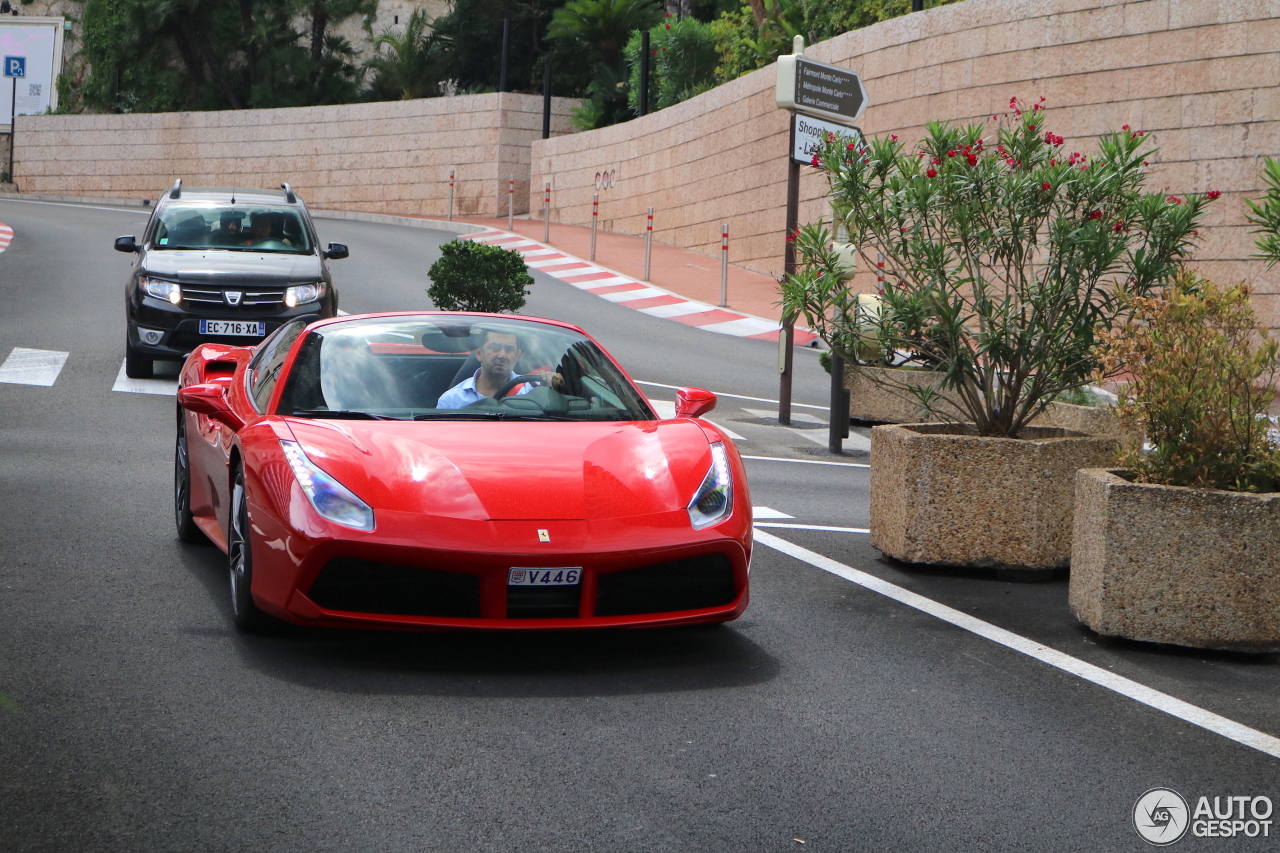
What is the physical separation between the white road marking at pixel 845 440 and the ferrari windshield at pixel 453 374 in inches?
256

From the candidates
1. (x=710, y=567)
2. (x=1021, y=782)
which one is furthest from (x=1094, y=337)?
(x=1021, y=782)

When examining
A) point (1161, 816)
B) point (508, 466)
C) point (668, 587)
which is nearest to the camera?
point (1161, 816)

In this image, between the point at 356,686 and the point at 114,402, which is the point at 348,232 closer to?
the point at 114,402

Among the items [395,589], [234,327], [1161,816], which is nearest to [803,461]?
[234,327]

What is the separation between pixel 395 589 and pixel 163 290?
29.6ft

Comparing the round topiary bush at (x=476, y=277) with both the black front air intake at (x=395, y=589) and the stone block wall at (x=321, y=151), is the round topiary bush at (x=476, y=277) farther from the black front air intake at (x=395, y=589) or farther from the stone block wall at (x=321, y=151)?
the stone block wall at (x=321, y=151)

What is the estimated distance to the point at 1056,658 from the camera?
559 centimetres

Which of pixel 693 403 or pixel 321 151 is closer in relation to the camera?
pixel 693 403

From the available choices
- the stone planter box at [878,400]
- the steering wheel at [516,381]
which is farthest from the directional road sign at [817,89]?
the steering wheel at [516,381]

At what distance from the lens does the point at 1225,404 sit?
5.80 metres

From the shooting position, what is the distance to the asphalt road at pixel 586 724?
371 centimetres

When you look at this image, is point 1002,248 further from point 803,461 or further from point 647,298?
point 647,298

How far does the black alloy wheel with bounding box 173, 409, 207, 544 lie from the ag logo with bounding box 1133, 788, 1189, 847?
14.2ft

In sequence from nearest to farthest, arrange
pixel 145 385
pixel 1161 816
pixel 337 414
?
1. pixel 1161 816
2. pixel 337 414
3. pixel 145 385
